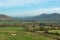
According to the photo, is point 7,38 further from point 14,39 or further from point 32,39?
point 32,39

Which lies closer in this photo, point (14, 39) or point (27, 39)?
point (14, 39)

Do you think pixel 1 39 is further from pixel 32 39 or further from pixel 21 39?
pixel 32 39

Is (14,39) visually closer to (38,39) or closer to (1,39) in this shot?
(1,39)

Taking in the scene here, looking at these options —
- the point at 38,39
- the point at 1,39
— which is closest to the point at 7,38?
the point at 1,39

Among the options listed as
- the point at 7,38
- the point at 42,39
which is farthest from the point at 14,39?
the point at 42,39

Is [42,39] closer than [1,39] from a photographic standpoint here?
No

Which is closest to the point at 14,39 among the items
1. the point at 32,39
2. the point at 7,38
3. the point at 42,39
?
the point at 7,38

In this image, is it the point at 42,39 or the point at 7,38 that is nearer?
the point at 7,38
